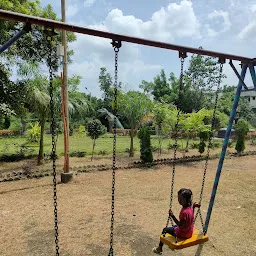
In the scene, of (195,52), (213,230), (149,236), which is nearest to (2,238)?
(149,236)

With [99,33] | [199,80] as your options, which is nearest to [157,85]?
[199,80]

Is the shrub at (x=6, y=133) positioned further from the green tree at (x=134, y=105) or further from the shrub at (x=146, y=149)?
the shrub at (x=146, y=149)

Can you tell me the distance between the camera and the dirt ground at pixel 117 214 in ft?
15.3

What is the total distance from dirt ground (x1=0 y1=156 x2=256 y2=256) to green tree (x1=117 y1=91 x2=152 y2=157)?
152 inches

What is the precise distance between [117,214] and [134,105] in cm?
773

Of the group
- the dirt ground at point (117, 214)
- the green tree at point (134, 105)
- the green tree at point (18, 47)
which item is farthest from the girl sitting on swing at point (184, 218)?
the green tree at point (134, 105)

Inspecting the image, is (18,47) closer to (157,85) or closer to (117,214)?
(117,214)

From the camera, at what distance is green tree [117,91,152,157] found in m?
13.3

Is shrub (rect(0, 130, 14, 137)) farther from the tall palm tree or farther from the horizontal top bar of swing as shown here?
the horizontal top bar of swing

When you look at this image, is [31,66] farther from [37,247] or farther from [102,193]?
[37,247]

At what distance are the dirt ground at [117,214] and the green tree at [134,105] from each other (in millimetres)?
3868

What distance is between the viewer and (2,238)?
4.99 m

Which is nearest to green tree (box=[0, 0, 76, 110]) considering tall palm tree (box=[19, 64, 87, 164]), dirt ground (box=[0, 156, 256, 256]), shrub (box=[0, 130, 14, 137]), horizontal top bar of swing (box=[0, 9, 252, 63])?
tall palm tree (box=[19, 64, 87, 164])

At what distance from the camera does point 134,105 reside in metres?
13.3
